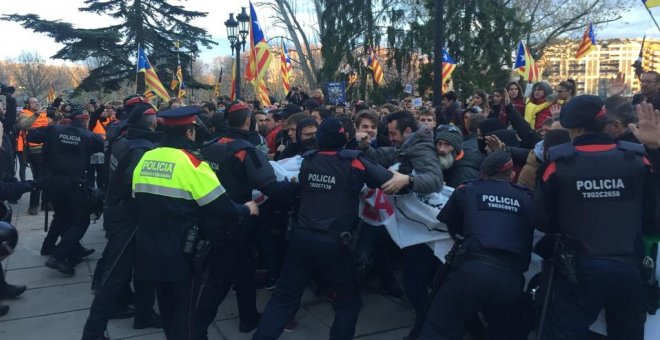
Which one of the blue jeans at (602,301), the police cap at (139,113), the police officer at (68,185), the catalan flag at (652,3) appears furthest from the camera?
the police officer at (68,185)

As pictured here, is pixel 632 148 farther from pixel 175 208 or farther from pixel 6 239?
pixel 6 239

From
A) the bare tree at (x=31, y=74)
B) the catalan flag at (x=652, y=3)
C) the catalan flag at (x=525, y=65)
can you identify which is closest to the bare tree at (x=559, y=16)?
the catalan flag at (x=525, y=65)

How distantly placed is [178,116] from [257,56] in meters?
8.26

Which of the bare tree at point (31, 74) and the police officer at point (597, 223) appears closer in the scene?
the police officer at point (597, 223)

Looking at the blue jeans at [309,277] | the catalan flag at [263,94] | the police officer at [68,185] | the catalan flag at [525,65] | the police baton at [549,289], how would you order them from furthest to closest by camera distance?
A: the catalan flag at [525,65], the catalan flag at [263,94], the police officer at [68,185], the blue jeans at [309,277], the police baton at [549,289]

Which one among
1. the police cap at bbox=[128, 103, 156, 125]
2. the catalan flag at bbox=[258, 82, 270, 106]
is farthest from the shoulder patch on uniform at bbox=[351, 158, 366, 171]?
the catalan flag at bbox=[258, 82, 270, 106]

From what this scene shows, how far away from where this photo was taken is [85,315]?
539cm

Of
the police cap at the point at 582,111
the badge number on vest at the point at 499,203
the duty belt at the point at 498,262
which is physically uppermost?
the police cap at the point at 582,111

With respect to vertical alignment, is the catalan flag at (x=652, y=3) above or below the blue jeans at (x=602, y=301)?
above

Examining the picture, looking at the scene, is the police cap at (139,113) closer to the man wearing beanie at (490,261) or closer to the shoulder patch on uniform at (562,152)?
the man wearing beanie at (490,261)

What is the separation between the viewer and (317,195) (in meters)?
4.03

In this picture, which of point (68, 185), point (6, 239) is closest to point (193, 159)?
point (6, 239)

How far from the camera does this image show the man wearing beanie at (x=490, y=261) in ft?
11.0

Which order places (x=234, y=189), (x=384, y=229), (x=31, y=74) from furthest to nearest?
(x=31, y=74) → (x=384, y=229) → (x=234, y=189)
